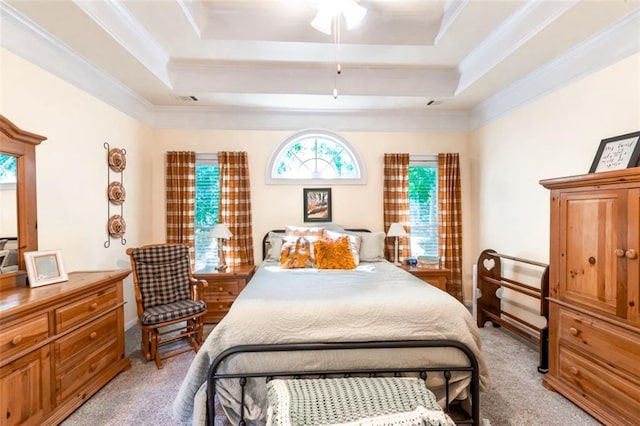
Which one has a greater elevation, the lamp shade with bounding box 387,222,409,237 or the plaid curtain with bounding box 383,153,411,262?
the plaid curtain with bounding box 383,153,411,262

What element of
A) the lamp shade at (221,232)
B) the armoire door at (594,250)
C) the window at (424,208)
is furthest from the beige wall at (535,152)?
the lamp shade at (221,232)

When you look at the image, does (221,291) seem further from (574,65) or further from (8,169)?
(574,65)

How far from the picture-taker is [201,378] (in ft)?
6.19

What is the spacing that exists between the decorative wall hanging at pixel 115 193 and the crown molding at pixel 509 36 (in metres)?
4.07

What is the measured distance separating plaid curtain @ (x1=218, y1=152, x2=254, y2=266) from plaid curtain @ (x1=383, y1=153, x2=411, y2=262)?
196 centimetres

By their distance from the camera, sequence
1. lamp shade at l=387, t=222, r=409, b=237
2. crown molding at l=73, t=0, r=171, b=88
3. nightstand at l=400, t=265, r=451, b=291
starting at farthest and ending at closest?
lamp shade at l=387, t=222, r=409, b=237 < nightstand at l=400, t=265, r=451, b=291 < crown molding at l=73, t=0, r=171, b=88

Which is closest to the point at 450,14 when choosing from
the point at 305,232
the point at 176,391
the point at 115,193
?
the point at 305,232

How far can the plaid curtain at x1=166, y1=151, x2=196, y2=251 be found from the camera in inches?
165

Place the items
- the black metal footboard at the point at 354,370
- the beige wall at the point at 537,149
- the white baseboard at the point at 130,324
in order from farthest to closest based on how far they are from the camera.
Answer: the white baseboard at the point at 130,324 → the beige wall at the point at 537,149 → the black metal footboard at the point at 354,370

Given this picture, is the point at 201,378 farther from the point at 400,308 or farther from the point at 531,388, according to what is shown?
the point at 531,388

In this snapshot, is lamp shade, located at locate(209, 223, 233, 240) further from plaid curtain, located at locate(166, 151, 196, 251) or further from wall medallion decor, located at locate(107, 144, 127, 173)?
wall medallion decor, located at locate(107, 144, 127, 173)

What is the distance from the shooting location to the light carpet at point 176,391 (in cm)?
209

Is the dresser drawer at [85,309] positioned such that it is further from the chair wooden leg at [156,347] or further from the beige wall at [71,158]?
the beige wall at [71,158]

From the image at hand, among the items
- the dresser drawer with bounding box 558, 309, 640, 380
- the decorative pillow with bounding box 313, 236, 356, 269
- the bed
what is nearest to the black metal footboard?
the bed
